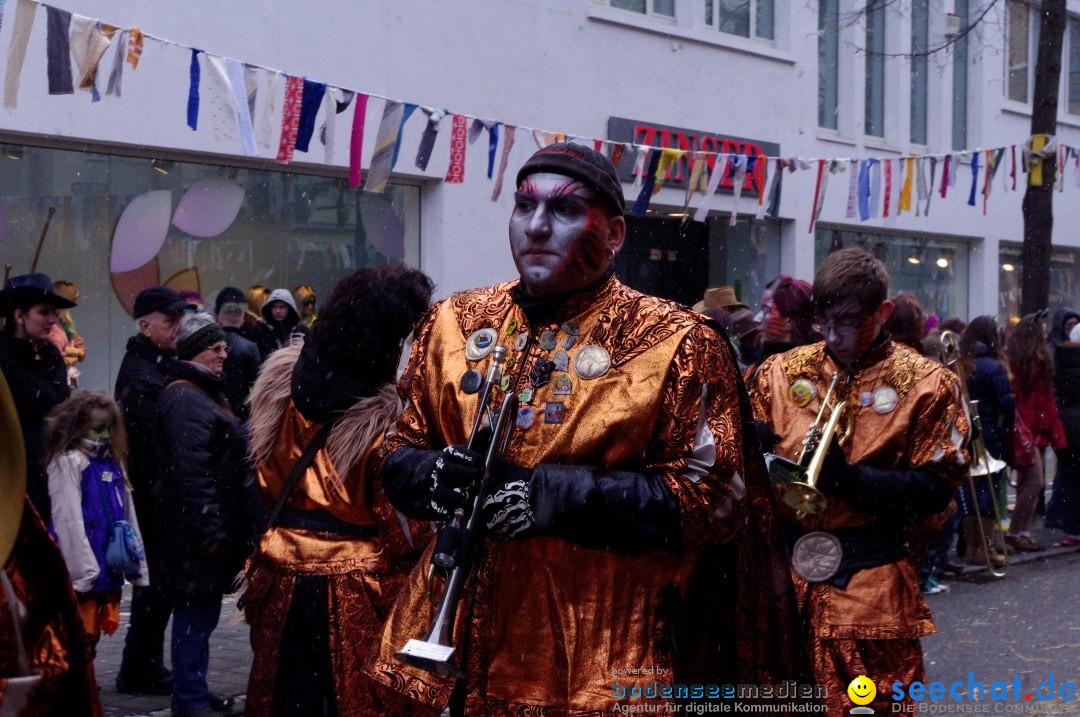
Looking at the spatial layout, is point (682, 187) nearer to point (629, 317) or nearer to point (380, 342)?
point (380, 342)

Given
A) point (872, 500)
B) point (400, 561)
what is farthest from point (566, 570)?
point (872, 500)

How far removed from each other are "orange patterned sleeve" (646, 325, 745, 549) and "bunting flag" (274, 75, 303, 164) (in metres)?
6.30

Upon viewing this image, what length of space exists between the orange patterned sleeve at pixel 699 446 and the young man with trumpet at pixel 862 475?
123 cm

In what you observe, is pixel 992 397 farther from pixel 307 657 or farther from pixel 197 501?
pixel 307 657

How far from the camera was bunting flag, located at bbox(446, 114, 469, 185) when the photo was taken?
10.4 metres

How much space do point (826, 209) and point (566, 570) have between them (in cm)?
1412

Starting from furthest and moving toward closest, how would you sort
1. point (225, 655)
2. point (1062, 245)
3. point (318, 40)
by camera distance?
point (1062, 245), point (318, 40), point (225, 655)

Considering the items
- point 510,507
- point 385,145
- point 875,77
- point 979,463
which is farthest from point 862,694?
point 875,77

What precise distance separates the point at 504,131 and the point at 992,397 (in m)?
4.31

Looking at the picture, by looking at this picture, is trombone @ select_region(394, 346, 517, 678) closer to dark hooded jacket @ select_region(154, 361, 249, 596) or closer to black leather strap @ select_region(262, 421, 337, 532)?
black leather strap @ select_region(262, 421, 337, 532)

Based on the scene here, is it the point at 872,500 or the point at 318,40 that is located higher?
the point at 318,40

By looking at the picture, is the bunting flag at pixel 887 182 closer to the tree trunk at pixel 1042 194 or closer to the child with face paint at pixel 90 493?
the tree trunk at pixel 1042 194

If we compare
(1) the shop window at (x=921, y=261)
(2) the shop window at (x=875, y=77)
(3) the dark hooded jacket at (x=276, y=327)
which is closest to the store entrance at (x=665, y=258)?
(1) the shop window at (x=921, y=261)

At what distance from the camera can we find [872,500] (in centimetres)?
405
